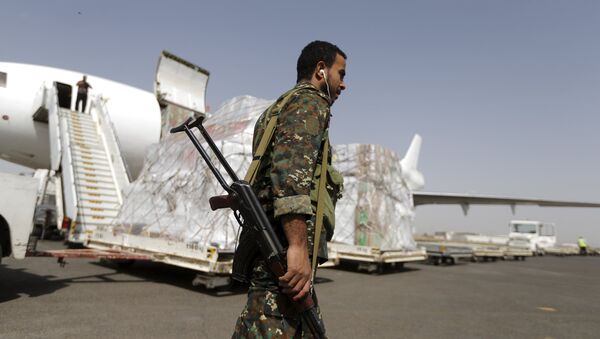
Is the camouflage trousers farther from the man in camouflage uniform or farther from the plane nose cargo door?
the plane nose cargo door

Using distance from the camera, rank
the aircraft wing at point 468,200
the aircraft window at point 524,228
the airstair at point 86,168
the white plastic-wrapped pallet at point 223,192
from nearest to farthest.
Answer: the white plastic-wrapped pallet at point 223,192
the airstair at point 86,168
the aircraft wing at point 468,200
the aircraft window at point 524,228

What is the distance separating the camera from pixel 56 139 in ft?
32.5

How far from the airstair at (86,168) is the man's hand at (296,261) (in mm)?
7729

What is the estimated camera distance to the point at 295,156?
1539 millimetres

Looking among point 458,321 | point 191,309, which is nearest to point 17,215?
point 191,309

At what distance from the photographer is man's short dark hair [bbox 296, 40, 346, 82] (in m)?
1.89

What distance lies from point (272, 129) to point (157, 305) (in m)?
3.94

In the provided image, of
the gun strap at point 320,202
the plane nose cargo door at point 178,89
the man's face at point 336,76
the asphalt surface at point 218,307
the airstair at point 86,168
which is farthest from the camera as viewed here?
the plane nose cargo door at point 178,89

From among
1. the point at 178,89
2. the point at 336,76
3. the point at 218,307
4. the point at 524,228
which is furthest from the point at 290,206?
the point at 524,228

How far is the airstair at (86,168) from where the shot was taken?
323 inches

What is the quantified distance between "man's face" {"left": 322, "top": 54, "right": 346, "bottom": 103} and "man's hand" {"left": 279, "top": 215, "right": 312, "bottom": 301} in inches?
29.1

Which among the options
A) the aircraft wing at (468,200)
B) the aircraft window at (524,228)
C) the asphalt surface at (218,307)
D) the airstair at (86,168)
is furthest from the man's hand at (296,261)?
the aircraft window at (524,228)

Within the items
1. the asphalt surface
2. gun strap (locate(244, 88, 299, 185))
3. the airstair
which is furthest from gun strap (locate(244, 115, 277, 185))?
the airstair

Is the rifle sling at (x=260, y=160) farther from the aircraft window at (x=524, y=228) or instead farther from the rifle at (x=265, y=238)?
the aircraft window at (x=524, y=228)
